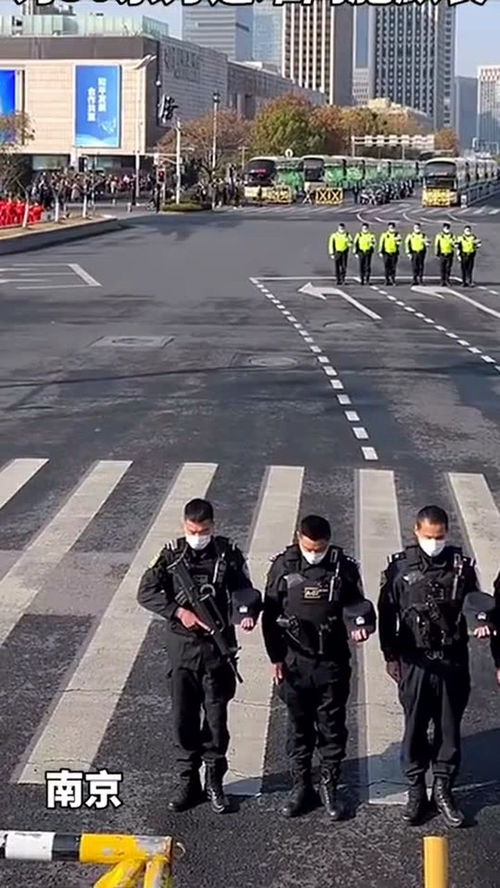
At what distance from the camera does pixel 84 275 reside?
3928cm

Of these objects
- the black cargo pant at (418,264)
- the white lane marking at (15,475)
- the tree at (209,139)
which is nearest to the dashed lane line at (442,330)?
the black cargo pant at (418,264)

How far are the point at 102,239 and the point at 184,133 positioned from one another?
68.2 m

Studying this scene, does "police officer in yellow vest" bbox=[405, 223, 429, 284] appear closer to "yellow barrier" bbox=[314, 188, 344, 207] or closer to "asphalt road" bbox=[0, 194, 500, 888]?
"asphalt road" bbox=[0, 194, 500, 888]

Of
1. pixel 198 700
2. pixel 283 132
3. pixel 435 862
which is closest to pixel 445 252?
pixel 198 700

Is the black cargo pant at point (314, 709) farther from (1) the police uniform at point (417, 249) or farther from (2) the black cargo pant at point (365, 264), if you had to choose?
(2) the black cargo pant at point (365, 264)

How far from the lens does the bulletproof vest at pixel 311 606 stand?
21.5ft

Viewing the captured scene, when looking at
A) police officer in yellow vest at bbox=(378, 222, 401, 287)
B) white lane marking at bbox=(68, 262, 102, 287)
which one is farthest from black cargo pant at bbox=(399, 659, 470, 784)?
white lane marking at bbox=(68, 262, 102, 287)

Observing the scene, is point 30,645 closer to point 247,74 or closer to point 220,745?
point 220,745

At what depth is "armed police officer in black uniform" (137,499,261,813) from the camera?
6566mm

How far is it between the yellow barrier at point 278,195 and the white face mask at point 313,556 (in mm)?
97261

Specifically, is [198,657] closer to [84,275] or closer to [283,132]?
[84,275]

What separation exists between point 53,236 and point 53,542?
146 feet

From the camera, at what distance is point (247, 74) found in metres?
177

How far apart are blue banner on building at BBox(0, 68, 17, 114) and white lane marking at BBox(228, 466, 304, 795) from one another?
11987 cm
